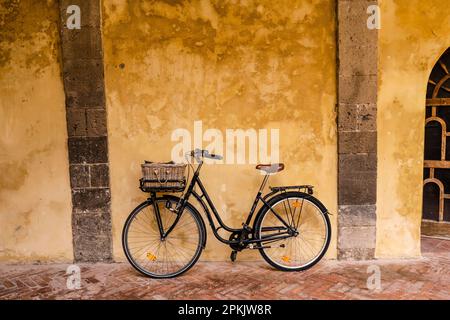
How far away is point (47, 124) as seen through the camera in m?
4.80

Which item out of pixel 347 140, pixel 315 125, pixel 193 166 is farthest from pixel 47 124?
pixel 347 140

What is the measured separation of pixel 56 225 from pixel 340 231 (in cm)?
368

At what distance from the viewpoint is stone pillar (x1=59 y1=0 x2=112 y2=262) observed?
4629 mm

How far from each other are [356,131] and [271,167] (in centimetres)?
124

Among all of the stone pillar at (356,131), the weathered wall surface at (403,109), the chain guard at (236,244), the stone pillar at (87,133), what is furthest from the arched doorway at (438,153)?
the stone pillar at (87,133)

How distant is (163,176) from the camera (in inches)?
166

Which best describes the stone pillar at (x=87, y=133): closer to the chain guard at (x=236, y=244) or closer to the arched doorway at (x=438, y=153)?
the chain guard at (x=236, y=244)

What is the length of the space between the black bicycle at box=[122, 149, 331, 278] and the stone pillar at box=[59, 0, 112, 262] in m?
0.48

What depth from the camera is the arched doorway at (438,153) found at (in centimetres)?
520

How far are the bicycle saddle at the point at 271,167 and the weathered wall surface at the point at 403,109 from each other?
4.54 feet

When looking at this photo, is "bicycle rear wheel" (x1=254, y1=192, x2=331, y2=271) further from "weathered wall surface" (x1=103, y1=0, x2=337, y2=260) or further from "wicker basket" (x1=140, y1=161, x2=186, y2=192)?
"wicker basket" (x1=140, y1=161, x2=186, y2=192)

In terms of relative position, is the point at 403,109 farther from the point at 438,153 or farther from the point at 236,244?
the point at 236,244

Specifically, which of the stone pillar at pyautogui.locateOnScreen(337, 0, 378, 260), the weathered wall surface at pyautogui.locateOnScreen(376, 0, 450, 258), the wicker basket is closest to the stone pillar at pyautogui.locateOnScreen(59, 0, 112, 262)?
the wicker basket

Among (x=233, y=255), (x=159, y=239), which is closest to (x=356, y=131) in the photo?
(x=233, y=255)
